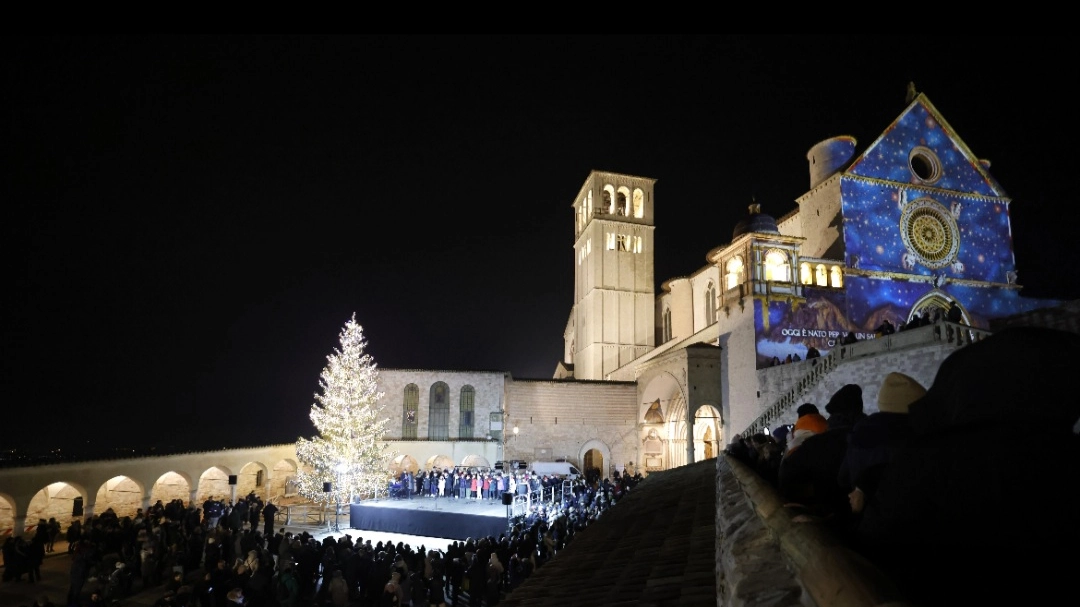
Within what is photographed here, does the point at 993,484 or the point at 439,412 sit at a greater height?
the point at 439,412

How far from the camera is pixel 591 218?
50094 millimetres

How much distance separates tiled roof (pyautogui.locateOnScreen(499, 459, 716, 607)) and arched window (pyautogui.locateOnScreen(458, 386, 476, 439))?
1188 inches

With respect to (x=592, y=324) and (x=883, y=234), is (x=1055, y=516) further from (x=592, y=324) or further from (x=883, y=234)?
(x=592, y=324)

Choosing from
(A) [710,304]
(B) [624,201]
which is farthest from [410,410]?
(B) [624,201]

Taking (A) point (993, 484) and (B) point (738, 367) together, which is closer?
(A) point (993, 484)

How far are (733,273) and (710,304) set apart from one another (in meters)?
9.57

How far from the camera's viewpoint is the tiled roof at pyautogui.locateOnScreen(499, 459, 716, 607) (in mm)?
3449

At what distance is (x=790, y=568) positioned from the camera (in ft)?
6.49

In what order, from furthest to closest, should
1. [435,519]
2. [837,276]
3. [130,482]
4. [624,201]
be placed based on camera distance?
[624,201]
[837,276]
[130,482]
[435,519]

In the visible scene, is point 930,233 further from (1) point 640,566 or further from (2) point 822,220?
(1) point 640,566

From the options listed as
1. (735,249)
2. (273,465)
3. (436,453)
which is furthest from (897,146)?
(273,465)

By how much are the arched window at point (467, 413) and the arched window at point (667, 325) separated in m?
17.6

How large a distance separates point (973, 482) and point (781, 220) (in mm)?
38275

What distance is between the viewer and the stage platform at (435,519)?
2000cm
